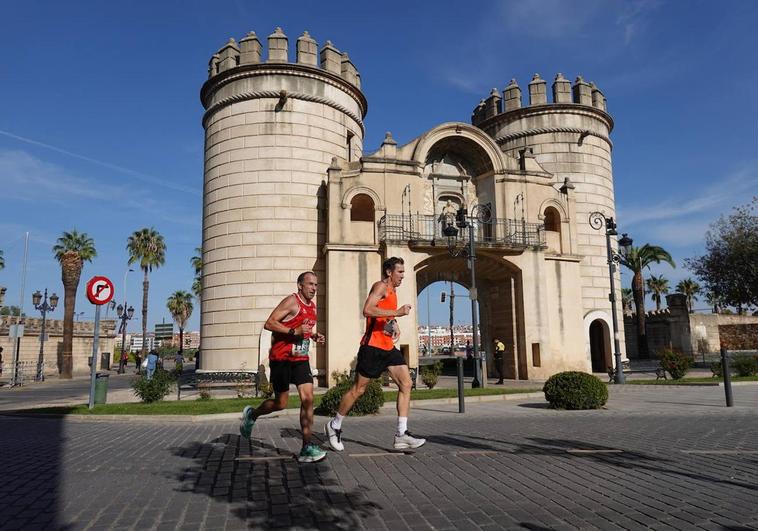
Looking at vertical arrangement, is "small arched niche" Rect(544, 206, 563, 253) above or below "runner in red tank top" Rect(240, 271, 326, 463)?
above

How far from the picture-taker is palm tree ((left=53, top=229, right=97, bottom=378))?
116ft

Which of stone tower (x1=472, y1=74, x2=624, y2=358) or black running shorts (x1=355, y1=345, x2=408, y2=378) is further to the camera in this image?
stone tower (x1=472, y1=74, x2=624, y2=358)

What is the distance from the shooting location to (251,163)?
74.1 ft

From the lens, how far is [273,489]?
482 cm

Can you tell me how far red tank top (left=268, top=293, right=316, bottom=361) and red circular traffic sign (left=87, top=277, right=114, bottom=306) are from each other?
8284mm

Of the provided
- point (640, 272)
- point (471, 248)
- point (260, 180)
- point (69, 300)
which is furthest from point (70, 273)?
point (640, 272)

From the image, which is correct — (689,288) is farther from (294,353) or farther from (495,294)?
(294,353)

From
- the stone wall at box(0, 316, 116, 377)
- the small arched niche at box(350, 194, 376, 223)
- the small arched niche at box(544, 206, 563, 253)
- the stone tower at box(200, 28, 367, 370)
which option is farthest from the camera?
the stone wall at box(0, 316, 116, 377)

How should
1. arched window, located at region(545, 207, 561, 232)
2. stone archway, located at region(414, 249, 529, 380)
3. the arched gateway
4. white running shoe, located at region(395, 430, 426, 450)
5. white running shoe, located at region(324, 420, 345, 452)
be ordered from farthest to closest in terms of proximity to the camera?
arched window, located at region(545, 207, 561, 232), stone archway, located at region(414, 249, 529, 380), the arched gateway, white running shoe, located at region(395, 430, 426, 450), white running shoe, located at region(324, 420, 345, 452)

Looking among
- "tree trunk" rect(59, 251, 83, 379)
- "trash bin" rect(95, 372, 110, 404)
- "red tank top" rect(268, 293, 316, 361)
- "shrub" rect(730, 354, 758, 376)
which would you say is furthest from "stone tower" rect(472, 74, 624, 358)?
"tree trunk" rect(59, 251, 83, 379)

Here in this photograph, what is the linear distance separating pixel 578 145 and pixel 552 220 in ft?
17.2

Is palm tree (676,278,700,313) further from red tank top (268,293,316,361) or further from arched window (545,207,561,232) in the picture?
red tank top (268,293,316,361)

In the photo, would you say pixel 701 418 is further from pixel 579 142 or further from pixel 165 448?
pixel 579 142

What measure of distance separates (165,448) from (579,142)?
87.6 feet
